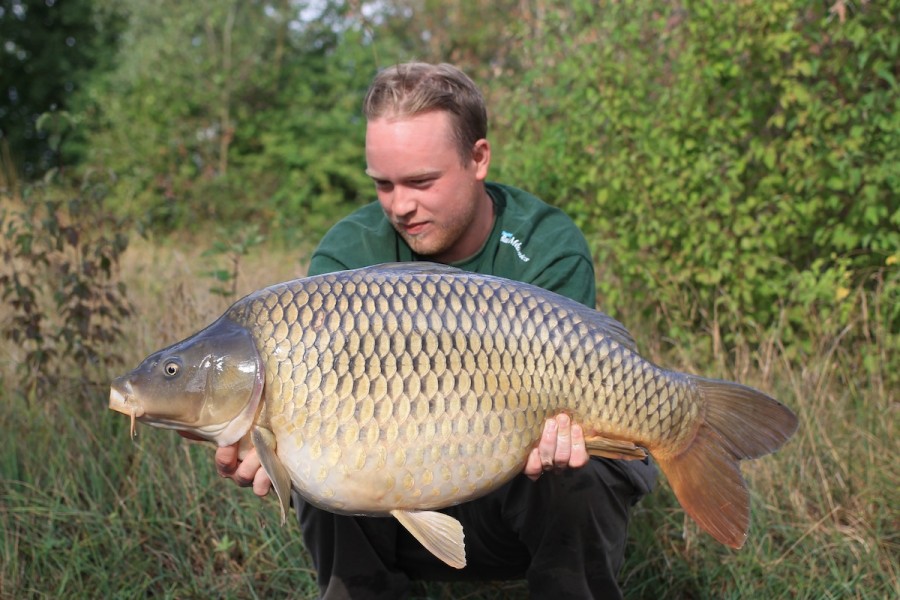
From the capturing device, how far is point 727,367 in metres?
3.15

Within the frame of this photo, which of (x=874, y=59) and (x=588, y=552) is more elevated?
(x=874, y=59)

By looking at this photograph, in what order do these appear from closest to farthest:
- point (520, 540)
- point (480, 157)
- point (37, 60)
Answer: point (520, 540)
point (480, 157)
point (37, 60)

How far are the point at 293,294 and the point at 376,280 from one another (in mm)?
127

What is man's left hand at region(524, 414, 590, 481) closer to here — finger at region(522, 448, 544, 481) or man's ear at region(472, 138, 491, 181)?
finger at region(522, 448, 544, 481)

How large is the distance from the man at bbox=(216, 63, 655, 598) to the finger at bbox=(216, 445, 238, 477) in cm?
4

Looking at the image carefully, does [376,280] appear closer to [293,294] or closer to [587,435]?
[293,294]

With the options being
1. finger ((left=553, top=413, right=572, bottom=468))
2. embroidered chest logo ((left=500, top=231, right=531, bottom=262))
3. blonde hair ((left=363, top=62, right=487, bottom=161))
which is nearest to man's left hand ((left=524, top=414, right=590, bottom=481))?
finger ((left=553, top=413, right=572, bottom=468))

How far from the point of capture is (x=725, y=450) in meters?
1.67

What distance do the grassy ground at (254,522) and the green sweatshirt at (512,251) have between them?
704 mm

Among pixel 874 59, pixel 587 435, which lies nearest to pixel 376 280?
pixel 587 435

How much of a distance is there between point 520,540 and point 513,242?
0.61 metres

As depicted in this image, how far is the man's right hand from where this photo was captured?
1564 mm

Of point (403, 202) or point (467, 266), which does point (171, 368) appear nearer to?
point (403, 202)

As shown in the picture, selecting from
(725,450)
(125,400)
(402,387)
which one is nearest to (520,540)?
(725,450)
